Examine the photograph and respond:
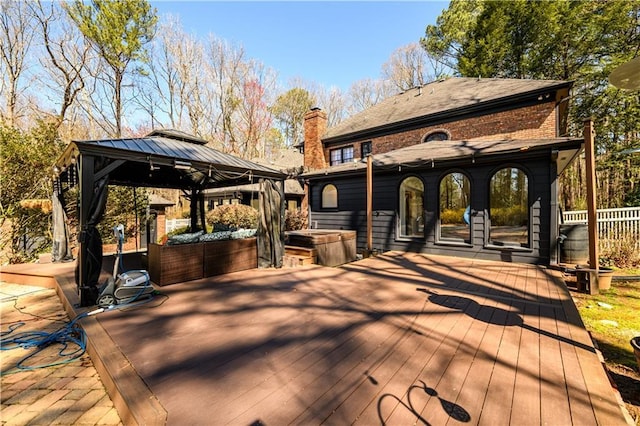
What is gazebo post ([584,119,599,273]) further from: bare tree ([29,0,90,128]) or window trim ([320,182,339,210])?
bare tree ([29,0,90,128])

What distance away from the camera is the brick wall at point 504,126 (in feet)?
28.6

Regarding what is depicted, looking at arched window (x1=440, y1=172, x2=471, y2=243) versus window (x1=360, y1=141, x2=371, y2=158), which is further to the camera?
window (x1=360, y1=141, x2=371, y2=158)

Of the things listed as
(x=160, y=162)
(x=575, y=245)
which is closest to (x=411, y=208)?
(x=575, y=245)

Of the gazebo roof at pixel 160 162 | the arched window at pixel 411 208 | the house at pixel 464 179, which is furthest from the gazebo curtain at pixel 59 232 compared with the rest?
the arched window at pixel 411 208

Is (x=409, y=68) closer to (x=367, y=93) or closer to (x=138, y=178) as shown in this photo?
(x=367, y=93)

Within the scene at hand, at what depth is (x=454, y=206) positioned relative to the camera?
7.45 m

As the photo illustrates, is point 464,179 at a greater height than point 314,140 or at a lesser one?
lesser

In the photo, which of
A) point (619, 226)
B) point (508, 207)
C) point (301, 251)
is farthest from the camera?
point (619, 226)

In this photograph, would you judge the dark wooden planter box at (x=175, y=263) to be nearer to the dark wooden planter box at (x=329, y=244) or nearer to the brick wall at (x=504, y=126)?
the dark wooden planter box at (x=329, y=244)

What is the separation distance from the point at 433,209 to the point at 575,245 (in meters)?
2.96

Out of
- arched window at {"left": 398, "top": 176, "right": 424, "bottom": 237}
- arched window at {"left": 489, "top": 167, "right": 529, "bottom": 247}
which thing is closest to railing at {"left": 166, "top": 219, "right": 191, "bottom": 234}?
arched window at {"left": 398, "top": 176, "right": 424, "bottom": 237}

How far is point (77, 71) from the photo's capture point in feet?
41.3

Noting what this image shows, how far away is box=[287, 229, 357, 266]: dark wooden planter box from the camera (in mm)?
6383

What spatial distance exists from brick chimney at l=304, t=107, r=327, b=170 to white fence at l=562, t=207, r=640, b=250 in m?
10.9
